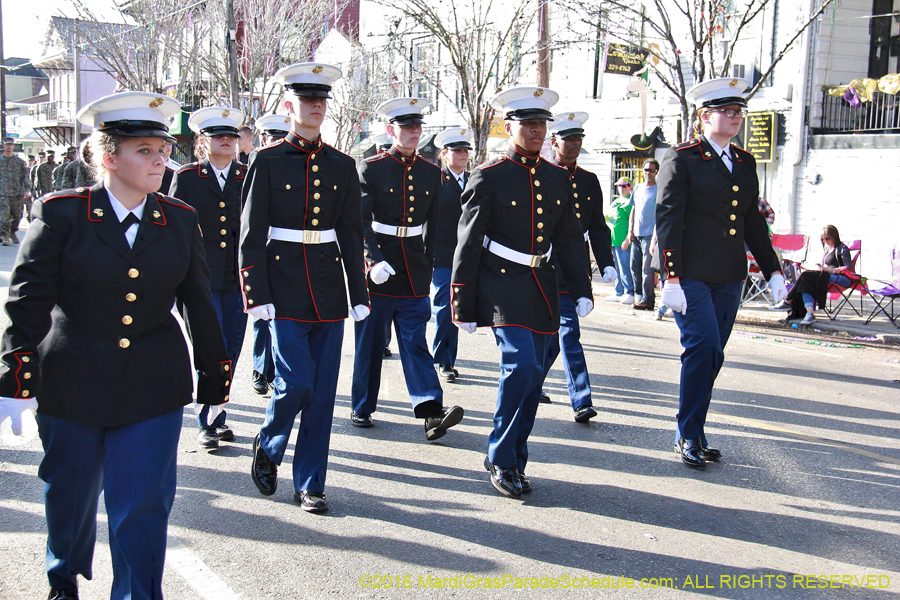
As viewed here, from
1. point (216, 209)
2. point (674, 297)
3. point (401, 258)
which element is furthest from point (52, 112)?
point (674, 297)

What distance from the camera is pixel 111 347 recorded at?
2912mm

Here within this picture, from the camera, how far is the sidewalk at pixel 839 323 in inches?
426

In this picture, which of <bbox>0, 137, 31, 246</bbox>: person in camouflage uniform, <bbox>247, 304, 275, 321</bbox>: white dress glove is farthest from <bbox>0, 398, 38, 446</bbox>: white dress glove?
<bbox>0, 137, 31, 246</bbox>: person in camouflage uniform

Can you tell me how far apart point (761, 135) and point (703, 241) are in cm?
1247

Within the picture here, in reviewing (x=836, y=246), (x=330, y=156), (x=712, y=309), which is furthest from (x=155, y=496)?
(x=836, y=246)

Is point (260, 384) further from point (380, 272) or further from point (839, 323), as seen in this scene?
point (839, 323)

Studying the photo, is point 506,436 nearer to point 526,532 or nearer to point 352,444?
point 526,532

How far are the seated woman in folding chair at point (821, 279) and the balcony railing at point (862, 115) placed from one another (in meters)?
4.41

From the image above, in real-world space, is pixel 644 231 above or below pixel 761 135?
below

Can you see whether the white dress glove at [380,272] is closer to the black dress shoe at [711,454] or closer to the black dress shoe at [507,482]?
the black dress shoe at [507,482]

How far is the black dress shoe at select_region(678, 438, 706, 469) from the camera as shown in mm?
5344

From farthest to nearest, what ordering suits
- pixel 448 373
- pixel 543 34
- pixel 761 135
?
pixel 543 34, pixel 761 135, pixel 448 373

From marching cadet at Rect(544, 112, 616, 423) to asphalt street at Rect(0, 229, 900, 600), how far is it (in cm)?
26

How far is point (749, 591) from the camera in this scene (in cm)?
364
